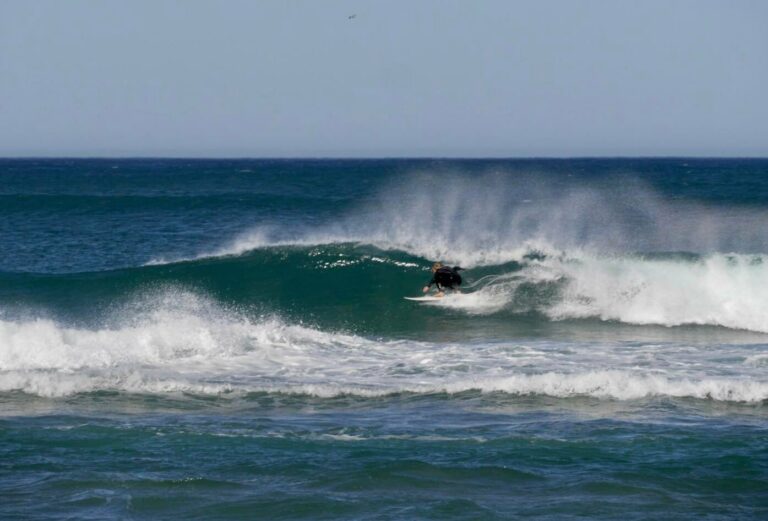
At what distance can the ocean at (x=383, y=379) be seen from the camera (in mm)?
10445

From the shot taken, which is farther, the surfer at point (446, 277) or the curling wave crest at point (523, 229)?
the curling wave crest at point (523, 229)

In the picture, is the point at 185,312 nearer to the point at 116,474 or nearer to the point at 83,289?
the point at 83,289

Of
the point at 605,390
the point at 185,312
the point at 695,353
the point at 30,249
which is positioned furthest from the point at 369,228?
the point at 605,390

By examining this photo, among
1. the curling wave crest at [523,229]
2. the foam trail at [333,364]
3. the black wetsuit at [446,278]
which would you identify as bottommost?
the foam trail at [333,364]

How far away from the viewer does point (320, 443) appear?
1203 centimetres

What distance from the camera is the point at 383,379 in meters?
15.6

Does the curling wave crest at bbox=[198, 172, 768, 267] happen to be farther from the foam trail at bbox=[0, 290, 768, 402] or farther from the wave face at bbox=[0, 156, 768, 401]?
the foam trail at bbox=[0, 290, 768, 402]

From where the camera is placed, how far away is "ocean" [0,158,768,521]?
1045 centimetres

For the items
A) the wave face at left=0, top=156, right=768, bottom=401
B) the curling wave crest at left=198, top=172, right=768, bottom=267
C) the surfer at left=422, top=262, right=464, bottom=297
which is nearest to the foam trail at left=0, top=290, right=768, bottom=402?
the wave face at left=0, top=156, right=768, bottom=401

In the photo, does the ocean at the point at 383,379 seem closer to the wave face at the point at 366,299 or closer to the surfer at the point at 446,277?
the wave face at the point at 366,299

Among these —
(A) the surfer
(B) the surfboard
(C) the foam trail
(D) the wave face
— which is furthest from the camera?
(B) the surfboard

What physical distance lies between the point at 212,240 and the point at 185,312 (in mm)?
15244

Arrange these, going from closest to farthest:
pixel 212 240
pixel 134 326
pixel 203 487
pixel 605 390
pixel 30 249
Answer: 1. pixel 203 487
2. pixel 605 390
3. pixel 134 326
4. pixel 30 249
5. pixel 212 240

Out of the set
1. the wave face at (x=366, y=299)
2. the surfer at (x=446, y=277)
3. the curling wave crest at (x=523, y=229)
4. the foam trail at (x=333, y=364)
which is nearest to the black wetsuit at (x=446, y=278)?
the surfer at (x=446, y=277)
